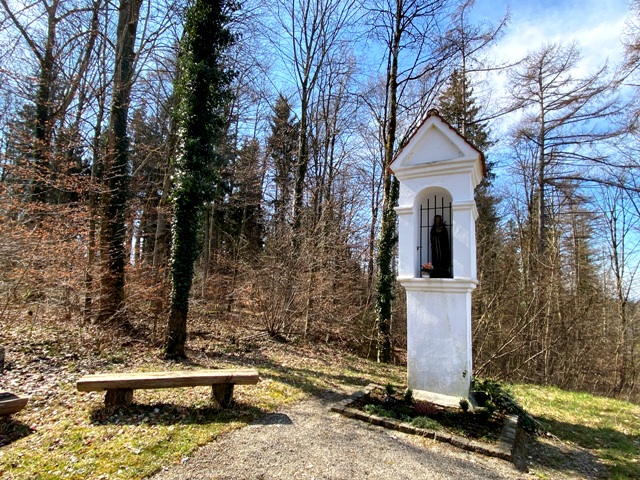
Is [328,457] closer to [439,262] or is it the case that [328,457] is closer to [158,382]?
[158,382]

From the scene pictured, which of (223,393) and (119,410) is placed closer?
(119,410)

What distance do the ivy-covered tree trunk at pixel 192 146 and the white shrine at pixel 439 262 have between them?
3910mm

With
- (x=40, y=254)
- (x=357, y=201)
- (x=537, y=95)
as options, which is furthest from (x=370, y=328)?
(x=537, y=95)

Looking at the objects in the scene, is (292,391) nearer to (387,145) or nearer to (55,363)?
(55,363)

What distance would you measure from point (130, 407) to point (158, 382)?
1.77 feet

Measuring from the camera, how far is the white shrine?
185 inches

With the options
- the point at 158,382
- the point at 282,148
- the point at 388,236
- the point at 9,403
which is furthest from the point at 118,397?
the point at 282,148

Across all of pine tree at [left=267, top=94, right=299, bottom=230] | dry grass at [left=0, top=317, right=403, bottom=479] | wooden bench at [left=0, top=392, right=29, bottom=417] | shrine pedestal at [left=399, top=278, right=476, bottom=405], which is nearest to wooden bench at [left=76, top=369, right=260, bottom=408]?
dry grass at [left=0, top=317, right=403, bottom=479]

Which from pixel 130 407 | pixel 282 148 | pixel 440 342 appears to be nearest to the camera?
pixel 130 407

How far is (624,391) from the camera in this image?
12164 mm

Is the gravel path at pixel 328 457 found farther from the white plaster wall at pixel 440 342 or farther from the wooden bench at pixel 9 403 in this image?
the wooden bench at pixel 9 403

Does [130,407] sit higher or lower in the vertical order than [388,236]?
lower

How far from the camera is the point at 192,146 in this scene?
21.7 feet

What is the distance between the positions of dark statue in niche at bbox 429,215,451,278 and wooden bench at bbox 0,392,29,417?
17.7 feet
